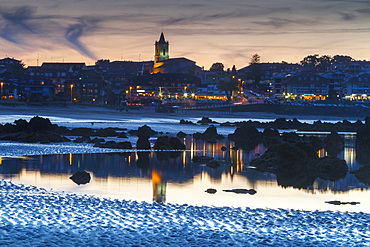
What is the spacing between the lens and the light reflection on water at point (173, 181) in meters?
18.1

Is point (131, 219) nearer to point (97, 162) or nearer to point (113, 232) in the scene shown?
point (113, 232)

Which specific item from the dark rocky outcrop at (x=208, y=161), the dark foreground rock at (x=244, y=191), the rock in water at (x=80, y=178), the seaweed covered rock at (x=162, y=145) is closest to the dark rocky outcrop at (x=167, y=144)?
the seaweed covered rock at (x=162, y=145)

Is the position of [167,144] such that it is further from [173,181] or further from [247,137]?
[173,181]

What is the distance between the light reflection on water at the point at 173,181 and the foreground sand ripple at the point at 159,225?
1683 mm

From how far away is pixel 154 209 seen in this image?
51.0 feet

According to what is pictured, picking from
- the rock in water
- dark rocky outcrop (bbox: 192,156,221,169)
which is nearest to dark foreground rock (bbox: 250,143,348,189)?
dark rocky outcrop (bbox: 192,156,221,169)

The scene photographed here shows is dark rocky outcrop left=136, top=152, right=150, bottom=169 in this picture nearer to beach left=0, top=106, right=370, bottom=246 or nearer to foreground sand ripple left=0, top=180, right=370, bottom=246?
beach left=0, top=106, right=370, bottom=246

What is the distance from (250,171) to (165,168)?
13.7 feet

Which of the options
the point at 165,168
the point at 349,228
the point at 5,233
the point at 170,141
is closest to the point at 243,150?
the point at 170,141

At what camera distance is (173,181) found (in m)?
22.1

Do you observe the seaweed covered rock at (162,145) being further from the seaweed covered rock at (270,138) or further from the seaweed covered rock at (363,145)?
the seaweed covered rock at (363,145)

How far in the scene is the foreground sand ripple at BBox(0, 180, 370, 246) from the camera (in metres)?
12.0

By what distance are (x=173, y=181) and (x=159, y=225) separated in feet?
28.8

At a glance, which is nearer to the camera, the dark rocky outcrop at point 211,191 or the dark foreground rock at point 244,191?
the dark rocky outcrop at point 211,191
